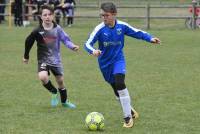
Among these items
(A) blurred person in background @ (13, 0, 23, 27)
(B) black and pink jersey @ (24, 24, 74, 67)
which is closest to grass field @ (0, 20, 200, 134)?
(B) black and pink jersey @ (24, 24, 74, 67)

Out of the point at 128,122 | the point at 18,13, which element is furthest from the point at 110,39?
the point at 18,13

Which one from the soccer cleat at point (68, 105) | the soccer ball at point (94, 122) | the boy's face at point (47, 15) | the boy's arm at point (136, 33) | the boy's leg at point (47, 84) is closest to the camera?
the soccer ball at point (94, 122)

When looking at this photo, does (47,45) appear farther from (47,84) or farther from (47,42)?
(47,84)

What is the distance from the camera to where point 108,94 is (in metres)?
10.9

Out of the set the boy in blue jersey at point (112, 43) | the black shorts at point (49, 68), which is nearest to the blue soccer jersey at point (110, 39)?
the boy in blue jersey at point (112, 43)

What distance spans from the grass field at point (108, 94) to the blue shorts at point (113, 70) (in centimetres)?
64

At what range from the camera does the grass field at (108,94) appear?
8.12 meters

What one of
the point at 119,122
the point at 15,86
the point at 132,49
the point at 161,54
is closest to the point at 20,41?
the point at 132,49

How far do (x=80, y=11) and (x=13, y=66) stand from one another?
20194 millimetres

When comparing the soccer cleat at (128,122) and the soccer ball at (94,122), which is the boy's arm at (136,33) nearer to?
the soccer cleat at (128,122)

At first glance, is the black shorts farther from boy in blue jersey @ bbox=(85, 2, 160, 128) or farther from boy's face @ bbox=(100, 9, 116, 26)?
boy's face @ bbox=(100, 9, 116, 26)

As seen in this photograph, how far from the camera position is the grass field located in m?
8.12

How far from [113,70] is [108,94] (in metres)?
2.62

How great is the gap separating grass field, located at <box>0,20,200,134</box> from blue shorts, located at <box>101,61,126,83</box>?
636mm
